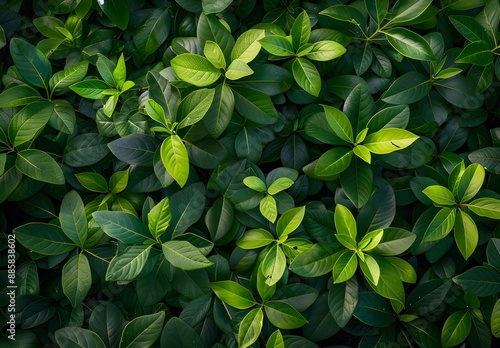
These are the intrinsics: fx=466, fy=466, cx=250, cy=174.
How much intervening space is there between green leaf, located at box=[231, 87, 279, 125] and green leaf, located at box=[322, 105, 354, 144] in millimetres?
158

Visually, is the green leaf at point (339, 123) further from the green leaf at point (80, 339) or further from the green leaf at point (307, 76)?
the green leaf at point (80, 339)

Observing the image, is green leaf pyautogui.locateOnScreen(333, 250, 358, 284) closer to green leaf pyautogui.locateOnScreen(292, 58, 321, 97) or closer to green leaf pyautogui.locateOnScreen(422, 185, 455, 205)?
green leaf pyautogui.locateOnScreen(422, 185, 455, 205)

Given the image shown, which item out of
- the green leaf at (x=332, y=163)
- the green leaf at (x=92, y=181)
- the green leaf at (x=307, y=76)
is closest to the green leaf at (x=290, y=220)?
the green leaf at (x=332, y=163)

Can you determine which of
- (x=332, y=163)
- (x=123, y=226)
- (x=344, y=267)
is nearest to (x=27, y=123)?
(x=123, y=226)

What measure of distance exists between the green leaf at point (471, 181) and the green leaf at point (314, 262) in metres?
0.42

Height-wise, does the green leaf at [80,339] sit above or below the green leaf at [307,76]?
below

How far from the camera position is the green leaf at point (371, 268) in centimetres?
126

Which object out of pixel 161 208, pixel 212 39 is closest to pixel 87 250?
pixel 161 208

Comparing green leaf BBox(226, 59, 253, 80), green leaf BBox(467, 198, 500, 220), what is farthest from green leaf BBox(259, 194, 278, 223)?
green leaf BBox(467, 198, 500, 220)

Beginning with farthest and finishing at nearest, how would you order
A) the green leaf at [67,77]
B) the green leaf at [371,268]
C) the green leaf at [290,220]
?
the green leaf at [67,77]
the green leaf at [290,220]
the green leaf at [371,268]

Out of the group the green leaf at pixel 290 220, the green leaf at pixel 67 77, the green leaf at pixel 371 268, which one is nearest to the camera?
the green leaf at pixel 371 268

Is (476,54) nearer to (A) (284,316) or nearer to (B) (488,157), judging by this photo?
(B) (488,157)

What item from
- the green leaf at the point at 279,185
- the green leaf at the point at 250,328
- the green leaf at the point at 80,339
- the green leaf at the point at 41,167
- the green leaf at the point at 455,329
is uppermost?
the green leaf at the point at 41,167

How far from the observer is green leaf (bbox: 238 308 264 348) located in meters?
1.33
